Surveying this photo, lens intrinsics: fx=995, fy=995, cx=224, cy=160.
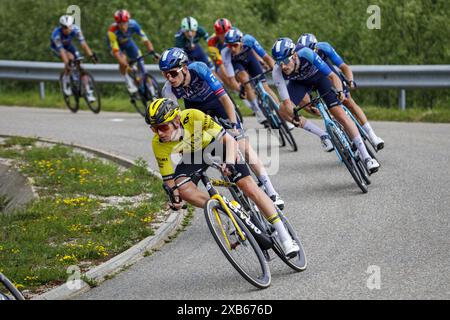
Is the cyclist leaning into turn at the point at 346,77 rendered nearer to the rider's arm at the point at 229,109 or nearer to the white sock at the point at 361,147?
the white sock at the point at 361,147

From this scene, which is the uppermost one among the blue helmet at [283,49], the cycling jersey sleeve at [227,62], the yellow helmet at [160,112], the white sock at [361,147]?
the yellow helmet at [160,112]

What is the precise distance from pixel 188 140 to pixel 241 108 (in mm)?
11969

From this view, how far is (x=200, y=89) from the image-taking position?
12.0 m

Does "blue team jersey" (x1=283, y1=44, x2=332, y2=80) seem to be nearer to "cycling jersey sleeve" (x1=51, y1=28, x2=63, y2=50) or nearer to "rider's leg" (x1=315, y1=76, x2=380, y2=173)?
"rider's leg" (x1=315, y1=76, x2=380, y2=173)

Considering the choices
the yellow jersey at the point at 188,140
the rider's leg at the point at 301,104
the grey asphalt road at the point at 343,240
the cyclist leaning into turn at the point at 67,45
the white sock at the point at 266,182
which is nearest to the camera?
the grey asphalt road at the point at 343,240

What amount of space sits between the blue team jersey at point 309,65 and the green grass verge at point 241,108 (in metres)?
6.07

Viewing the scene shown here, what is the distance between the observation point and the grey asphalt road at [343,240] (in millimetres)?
8820

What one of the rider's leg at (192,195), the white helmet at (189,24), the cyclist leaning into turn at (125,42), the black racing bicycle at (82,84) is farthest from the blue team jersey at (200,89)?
the black racing bicycle at (82,84)

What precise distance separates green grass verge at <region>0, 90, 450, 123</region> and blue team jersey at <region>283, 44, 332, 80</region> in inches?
239

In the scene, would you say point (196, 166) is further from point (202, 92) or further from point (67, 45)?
point (67, 45)

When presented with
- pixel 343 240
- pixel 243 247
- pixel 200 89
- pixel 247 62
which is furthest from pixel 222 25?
pixel 243 247

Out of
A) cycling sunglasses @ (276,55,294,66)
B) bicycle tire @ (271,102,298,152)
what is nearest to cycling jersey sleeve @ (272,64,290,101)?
cycling sunglasses @ (276,55,294,66)

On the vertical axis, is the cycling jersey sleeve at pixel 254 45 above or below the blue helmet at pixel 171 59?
below
